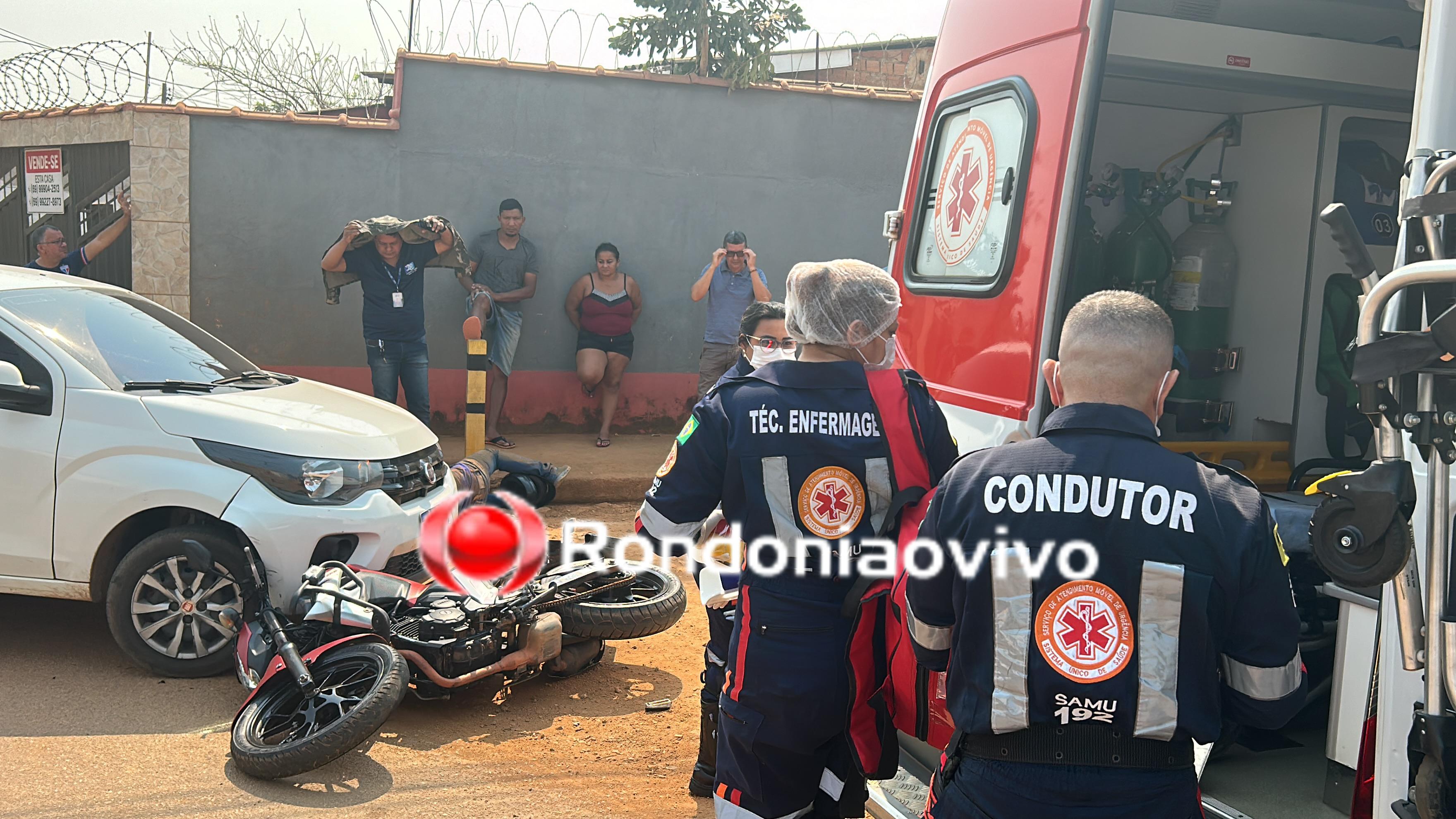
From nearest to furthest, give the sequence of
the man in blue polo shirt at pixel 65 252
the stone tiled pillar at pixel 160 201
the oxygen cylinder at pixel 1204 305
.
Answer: the oxygen cylinder at pixel 1204 305, the man in blue polo shirt at pixel 65 252, the stone tiled pillar at pixel 160 201

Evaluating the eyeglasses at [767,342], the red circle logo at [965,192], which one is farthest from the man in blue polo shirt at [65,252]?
the red circle logo at [965,192]

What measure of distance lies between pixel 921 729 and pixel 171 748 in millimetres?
2897

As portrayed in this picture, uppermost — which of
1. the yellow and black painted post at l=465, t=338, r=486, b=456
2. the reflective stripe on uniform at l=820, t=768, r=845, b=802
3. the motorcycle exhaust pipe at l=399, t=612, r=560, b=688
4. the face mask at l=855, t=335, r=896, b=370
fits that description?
the face mask at l=855, t=335, r=896, b=370

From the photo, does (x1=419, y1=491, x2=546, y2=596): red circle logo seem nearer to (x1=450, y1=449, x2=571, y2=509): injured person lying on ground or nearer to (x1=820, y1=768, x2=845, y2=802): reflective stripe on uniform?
(x1=450, y1=449, x2=571, y2=509): injured person lying on ground

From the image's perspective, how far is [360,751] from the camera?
13.8 feet

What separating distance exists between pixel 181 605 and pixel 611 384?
560 centimetres

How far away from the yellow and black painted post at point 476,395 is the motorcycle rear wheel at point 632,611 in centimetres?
309

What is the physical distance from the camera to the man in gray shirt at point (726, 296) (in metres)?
9.52

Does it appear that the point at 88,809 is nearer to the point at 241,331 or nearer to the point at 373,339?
the point at 373,339

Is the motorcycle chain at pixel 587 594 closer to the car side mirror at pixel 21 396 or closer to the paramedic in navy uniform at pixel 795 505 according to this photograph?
the paramedic in navy uniform at pixel 795 505

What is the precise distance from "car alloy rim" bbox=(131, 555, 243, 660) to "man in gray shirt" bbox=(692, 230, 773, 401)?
5.07 metres

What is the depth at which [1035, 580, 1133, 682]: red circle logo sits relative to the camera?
1.96 meters

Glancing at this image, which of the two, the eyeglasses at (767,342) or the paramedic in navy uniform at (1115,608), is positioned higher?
the eyeglasses at (767,342)

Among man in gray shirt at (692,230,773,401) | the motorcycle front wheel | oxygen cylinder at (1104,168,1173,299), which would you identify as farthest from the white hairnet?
man in gray shirt at (692,230,773,401)
